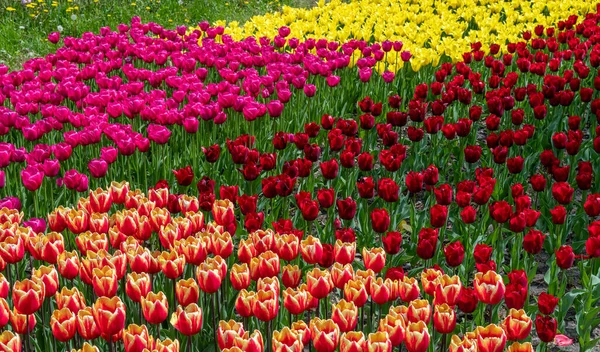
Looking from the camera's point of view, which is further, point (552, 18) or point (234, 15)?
point (234, 15)

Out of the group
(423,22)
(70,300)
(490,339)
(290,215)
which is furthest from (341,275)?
(423,22)

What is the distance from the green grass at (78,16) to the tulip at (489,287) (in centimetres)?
753

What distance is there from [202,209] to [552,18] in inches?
264

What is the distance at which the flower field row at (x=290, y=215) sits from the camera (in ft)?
8.55

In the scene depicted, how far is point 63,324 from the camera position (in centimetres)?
243

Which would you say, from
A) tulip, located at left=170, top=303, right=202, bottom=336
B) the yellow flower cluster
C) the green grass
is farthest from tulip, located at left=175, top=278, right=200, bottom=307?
the green grass

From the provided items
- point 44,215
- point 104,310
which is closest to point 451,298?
point 104,310

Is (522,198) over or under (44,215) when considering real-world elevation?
over

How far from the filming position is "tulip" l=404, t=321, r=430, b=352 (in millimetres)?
2373

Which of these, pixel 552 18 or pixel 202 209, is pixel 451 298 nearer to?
pixel 202 209

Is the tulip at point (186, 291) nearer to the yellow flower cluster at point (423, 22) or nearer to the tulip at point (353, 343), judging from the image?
the tulip at point (353, 343)

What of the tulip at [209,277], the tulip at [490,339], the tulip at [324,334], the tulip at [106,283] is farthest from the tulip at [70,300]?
the tulip at [490,339]

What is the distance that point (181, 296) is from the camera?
2643 millimetres

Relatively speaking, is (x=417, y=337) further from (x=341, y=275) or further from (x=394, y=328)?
(x=341, y=275)
